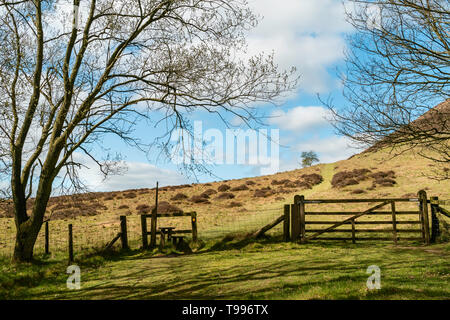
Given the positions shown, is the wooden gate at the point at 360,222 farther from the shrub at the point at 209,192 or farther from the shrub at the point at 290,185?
the shrub at the point at 290,185

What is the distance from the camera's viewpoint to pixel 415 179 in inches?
1321

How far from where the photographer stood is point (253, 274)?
372 inches

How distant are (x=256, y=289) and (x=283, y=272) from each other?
1862 millimetres

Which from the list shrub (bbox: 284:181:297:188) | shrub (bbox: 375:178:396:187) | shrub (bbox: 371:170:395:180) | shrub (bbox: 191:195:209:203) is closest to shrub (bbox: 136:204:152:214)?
shrub (bbox: 191:195:209:203)

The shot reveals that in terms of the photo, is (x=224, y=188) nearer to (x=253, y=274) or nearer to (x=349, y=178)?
(x=349, y=178)

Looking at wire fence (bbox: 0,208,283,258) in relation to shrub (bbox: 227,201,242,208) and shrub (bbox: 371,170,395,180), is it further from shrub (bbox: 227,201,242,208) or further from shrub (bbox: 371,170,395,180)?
shrub (bbox: 371,170,395,180)

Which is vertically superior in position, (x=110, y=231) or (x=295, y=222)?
(x=295, y=222)

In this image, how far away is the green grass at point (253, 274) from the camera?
24.5 feet

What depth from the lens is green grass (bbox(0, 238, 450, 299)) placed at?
7.47 meters

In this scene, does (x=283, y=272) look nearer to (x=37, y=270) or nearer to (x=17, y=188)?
(x=37, y=270)

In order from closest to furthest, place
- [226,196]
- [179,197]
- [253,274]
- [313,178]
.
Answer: [253,274]
[226,196]
[179,197]
[313,178]

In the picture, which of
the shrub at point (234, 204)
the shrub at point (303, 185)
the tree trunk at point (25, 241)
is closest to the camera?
the tree trunk at point (25, 241)

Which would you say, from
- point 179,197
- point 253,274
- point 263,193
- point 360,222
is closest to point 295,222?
point 360,222

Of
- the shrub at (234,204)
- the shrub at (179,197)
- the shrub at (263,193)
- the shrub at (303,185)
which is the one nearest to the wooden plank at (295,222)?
the shrub at (234,204)
